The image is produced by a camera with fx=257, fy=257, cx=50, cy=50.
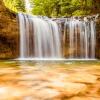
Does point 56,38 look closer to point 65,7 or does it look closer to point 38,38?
point 38,38

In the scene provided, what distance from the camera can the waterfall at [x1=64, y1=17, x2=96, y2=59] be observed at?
1130 centimetres

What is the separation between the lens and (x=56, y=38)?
446 inches

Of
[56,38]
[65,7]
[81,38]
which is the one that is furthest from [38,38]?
[65,7]

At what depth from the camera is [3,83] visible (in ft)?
12.5

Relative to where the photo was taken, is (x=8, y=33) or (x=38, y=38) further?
(x=38, y=38)

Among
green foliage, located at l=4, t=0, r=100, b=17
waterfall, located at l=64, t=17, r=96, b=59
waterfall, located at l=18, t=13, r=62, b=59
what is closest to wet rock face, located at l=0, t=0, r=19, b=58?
waterfall, located at l=18, t=13, r=62, b=59

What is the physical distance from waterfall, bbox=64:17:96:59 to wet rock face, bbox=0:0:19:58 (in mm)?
2396

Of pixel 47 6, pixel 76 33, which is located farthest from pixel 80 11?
pixel 76 33

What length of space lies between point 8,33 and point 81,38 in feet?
10.8

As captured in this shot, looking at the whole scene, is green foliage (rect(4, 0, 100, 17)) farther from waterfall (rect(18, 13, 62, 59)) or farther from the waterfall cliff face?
waterfall (rect(18, 13, 62, 59))

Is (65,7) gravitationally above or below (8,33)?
above

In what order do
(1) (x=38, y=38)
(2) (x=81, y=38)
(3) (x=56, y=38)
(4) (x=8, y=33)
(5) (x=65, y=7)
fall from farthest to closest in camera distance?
(5) (x=65, y=7) → (2) (x=81, y=38) → (3) (x=56, y=38) → (1) (x=38, y=38) → (4) (x=8, y=33)

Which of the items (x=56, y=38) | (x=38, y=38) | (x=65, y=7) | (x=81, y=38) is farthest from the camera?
(x=65, y=7)

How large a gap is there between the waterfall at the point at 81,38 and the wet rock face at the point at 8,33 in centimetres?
240
